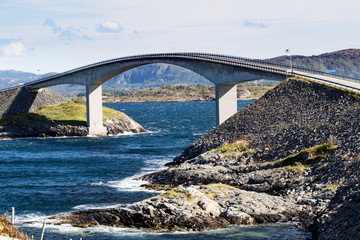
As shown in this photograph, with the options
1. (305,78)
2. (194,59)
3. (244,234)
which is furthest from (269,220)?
(194,59)

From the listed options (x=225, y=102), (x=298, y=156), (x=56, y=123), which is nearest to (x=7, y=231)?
(x=298, y=156)

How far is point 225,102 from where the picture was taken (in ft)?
217

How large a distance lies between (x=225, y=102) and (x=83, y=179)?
1023 inches

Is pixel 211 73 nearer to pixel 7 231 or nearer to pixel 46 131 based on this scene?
pixel 46 131

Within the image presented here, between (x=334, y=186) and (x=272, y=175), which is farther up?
(x=334, y=186)

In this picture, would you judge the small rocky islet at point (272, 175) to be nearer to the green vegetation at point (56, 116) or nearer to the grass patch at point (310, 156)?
the grass patch at point (310, 156)

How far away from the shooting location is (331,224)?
25.8 meters

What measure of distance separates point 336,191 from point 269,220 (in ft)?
16.3

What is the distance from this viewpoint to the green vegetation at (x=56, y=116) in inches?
3541

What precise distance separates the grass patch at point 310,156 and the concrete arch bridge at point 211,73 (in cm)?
1200

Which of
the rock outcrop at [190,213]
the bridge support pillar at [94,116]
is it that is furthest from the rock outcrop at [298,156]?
the bridge support pillar at [94,116]

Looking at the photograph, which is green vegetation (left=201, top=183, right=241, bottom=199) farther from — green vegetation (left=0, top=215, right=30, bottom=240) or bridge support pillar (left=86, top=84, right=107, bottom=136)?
bridge support pillar (left=86, top=84, right=107, bottom=136)

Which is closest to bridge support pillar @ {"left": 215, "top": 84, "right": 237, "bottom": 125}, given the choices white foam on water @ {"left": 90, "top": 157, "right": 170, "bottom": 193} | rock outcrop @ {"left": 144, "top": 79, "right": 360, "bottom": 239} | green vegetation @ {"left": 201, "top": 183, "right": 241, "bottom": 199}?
rock outcrop @ {"left": 144, "top": 79, "right": 360, "bottom": 239}

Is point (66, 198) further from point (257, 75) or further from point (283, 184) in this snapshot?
point (257, 75)
